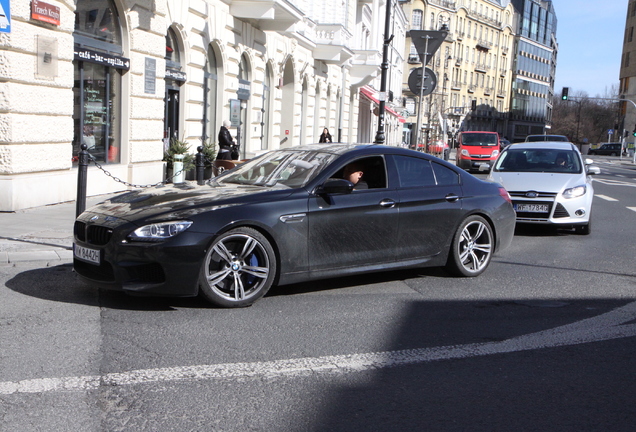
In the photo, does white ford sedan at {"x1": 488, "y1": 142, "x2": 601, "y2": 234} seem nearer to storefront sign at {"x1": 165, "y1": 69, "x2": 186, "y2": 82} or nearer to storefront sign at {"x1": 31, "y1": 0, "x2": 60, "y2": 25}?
storefront sign at {"x1": 31, "y1": 0, "x2": 60, "y2": 25}

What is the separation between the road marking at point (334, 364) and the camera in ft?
13.4

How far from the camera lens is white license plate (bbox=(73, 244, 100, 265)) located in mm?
5812

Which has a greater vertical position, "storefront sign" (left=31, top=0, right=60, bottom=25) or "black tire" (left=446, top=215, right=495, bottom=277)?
"storefront sign" (left=31, top=0, right=60, bottom=25)

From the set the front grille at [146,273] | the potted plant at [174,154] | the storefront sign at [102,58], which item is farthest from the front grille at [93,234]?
the potted plant at [174,154]

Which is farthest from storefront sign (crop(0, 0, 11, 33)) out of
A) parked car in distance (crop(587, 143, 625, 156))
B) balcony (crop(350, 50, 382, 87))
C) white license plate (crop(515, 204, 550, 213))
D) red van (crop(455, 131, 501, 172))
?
parked car in distance (crop(587, 143, 625, 156))

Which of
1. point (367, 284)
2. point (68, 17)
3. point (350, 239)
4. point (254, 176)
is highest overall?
point (68, 17)

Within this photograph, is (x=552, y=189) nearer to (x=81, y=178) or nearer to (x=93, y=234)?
(x=81, y=178)

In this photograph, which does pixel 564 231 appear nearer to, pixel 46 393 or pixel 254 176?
pixel 254 176

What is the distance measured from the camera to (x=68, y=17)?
41.3 feet

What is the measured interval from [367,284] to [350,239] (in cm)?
84

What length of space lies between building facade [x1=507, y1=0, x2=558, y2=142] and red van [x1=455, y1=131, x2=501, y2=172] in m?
95.0

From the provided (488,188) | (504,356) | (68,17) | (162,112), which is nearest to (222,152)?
(162,112)

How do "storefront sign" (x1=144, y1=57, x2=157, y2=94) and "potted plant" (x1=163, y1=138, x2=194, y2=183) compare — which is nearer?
"storefront sign" (x1=144, y1=57, x2=157, y2=94)

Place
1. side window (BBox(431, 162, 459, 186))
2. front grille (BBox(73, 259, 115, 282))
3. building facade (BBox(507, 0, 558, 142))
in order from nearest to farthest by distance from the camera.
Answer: front grille (BBox(73, 259, 115, 282)) < side window (BBox(431, 162, 459, 186)) < building facade (BBox(507, 0, 558, 142))
